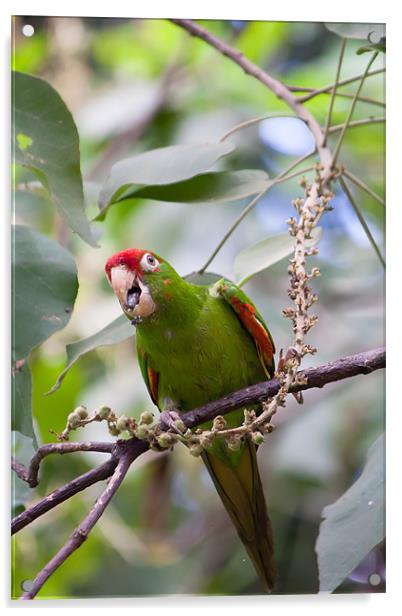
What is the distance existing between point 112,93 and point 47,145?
50cm

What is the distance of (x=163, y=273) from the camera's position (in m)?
1.71

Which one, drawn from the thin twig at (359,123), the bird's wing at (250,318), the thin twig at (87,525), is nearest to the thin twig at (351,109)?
the thin twig at (359,123)

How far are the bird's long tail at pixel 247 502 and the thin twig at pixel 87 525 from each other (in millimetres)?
423

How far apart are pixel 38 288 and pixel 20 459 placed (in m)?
0.37

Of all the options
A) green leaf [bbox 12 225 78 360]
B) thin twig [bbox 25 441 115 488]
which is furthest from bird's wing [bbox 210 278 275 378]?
thin twig [bbox 25 441 115 488]

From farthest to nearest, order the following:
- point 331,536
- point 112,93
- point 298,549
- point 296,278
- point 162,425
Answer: point 112,93
point 298,549
point 331,536
point 162,425
point 296,278

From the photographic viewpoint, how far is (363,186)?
1872mm

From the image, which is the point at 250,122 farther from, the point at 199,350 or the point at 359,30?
the point at 199,350

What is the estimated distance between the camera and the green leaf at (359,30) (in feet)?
6.21

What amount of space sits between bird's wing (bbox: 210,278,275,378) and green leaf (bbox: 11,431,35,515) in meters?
0.51

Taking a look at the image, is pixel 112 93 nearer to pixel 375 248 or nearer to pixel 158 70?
pixel 158 70

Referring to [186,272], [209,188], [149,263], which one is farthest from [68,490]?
[209,188]

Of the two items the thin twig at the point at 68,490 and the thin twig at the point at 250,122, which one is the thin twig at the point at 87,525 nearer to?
Answer: the thin twig at the point at 68,490
